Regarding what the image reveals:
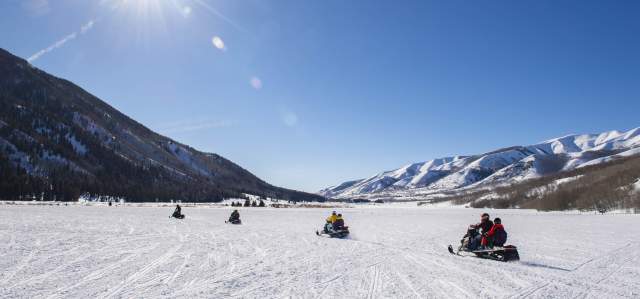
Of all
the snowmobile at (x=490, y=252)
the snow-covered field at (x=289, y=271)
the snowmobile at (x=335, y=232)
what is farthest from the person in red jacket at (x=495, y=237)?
the snowmobile at (x=335, y=232)

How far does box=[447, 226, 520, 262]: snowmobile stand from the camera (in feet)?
53.1

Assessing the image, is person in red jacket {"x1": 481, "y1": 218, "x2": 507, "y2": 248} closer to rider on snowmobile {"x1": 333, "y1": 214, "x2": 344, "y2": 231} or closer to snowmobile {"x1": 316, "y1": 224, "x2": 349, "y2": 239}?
snowmobile {"x1": 316, "y1": 224, "x2": 349, "y2": 239}

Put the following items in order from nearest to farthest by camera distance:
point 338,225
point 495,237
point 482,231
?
point 495,237
point 482,231
point 338,225

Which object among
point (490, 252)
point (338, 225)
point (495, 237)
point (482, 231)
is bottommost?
point (490, 252)

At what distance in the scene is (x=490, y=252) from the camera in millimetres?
16734

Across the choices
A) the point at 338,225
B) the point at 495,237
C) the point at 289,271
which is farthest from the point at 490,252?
the point at 338,225

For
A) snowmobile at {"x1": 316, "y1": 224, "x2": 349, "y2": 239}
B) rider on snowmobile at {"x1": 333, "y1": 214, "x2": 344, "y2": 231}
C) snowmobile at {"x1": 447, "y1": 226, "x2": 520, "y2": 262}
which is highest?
rider on snowmobile at {"x1": 333, "y1": 214, "x2": 344, "y2": 231}

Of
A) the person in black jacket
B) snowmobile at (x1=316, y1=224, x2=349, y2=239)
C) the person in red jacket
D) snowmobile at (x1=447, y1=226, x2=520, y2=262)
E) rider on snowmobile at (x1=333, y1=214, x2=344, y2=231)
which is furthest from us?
rider on snowmobile at (x1=333, y1=214, x2=344, y2=231)

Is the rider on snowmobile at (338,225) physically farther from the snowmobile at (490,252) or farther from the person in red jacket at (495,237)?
the person in red jacket at (495,237)

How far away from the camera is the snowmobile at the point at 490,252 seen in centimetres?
1619

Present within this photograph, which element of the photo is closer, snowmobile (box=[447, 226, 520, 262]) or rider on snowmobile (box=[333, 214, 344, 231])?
snowmobile (box=[447, 226, 520, 262])

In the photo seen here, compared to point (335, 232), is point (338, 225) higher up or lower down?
higher up

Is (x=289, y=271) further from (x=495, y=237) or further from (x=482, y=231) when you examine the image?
(x=482, y=231)

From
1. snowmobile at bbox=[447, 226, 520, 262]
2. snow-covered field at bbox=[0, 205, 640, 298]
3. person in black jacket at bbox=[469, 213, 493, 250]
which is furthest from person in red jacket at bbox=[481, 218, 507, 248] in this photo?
snow-covered field at bbox=[0, 205, 640, 298]
